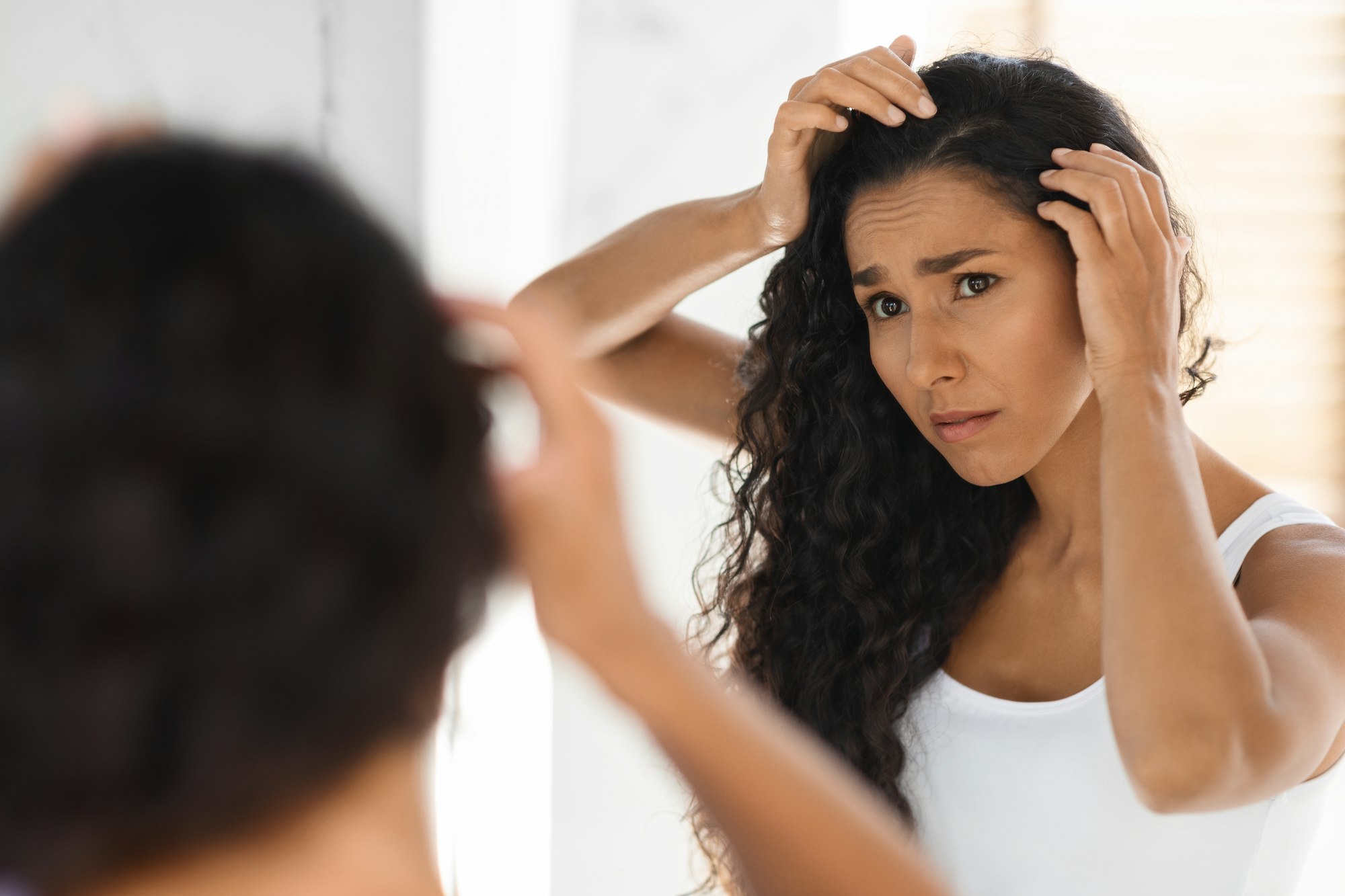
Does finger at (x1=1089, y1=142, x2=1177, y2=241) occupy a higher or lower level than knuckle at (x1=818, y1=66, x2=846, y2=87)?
lower

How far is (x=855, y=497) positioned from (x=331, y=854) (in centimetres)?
91

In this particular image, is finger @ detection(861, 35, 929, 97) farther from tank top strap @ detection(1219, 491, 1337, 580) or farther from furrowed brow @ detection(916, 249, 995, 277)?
tank top strap @ detection(1219, 491, 1337, 580)

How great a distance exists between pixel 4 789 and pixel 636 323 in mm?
989

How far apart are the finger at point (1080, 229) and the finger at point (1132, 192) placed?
26mm

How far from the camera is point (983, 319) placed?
102cm

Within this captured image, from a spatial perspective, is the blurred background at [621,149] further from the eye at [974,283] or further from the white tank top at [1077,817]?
the eye at [974,283]

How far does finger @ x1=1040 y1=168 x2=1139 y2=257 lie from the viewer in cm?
95

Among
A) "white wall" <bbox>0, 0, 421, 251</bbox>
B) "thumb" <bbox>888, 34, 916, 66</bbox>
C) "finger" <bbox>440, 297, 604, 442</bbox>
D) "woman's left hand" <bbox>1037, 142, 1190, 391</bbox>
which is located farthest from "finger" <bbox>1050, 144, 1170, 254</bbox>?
"finger" <bbox>440, 297, 604, 442</bbox>

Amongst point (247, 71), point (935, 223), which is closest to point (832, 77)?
point (935, 223)

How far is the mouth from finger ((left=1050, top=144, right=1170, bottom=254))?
19 centimetres

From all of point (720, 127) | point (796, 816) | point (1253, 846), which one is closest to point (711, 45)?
point (720, 127)

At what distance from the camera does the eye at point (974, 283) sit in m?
1.04

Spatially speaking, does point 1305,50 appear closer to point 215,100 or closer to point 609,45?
point 609,45

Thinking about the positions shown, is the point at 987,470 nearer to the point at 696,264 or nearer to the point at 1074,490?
the point at 1074,490
